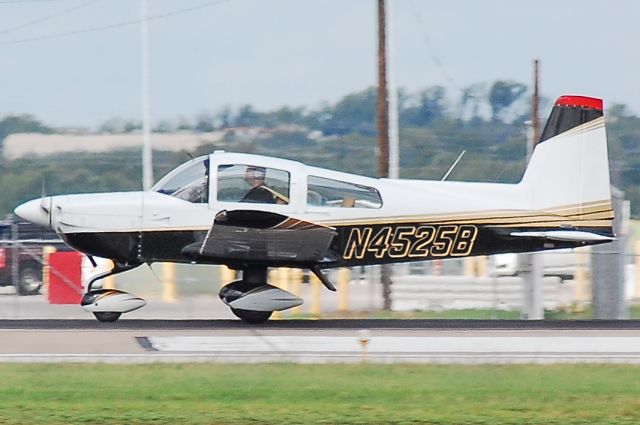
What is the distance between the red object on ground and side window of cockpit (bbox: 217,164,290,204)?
24.3 ft

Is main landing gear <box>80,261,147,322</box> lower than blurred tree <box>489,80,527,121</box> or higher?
lower

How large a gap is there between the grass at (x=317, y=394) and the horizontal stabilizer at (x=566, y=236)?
4637mm

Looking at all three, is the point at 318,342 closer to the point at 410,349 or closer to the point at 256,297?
the point at 410,349

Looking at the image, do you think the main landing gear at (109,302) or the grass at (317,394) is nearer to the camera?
the grass at (317,394)

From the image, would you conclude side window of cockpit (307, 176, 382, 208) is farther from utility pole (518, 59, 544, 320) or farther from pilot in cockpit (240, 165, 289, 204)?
utility pole (518, 59, 544, 320)

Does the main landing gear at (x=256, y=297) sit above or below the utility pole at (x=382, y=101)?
below

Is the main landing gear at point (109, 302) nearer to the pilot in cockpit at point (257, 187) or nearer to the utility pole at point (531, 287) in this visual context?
the pilot in cockpit at point (257, 187)

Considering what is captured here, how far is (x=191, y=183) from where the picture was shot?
15859 mm

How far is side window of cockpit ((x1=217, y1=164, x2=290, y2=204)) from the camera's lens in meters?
15.7

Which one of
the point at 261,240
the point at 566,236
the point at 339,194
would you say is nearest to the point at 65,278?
the point at 261,240

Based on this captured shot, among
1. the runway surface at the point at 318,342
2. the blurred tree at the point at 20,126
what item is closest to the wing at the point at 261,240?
the runway surface at the point at 318,342

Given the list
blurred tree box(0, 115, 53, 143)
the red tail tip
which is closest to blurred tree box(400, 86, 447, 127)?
blurred tree box(0, 115, 53, 143)

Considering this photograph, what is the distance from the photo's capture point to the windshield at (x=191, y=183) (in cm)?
1577

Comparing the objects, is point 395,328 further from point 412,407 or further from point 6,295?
point 6,295
